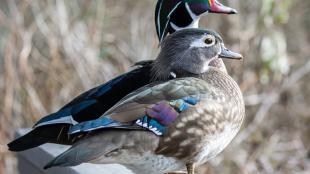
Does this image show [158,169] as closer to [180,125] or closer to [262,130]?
[180,125]

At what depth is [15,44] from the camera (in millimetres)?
3648

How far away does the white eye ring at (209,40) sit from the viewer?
6.66 ft

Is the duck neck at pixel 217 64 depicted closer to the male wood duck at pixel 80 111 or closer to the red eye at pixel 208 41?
the male wood duck at pixel 80 111

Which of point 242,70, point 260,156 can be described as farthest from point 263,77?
point 260,156

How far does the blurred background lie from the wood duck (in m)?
1.16

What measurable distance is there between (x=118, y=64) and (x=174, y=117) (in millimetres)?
2067

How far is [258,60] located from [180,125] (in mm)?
2388

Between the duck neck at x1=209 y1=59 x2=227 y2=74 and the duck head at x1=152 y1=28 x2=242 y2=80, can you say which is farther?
the duck neck at x1=209 y1=59 x2=227 y2=74

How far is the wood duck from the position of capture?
239cm

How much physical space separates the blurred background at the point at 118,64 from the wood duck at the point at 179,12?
116 cm

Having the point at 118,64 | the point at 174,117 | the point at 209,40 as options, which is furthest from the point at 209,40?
the point at 118,64

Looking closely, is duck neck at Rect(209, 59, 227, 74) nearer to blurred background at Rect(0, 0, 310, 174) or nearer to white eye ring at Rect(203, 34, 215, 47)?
white eye ring at Rect(203, 34, 215, 47)

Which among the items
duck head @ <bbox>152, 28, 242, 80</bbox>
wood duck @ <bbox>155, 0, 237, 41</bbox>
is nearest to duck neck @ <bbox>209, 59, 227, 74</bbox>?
duck head @ <bbox>152, 28, 242, 80</bbox>

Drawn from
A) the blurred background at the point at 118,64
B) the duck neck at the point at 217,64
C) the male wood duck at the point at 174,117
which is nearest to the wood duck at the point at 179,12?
the duck neck at the point at 217,64
